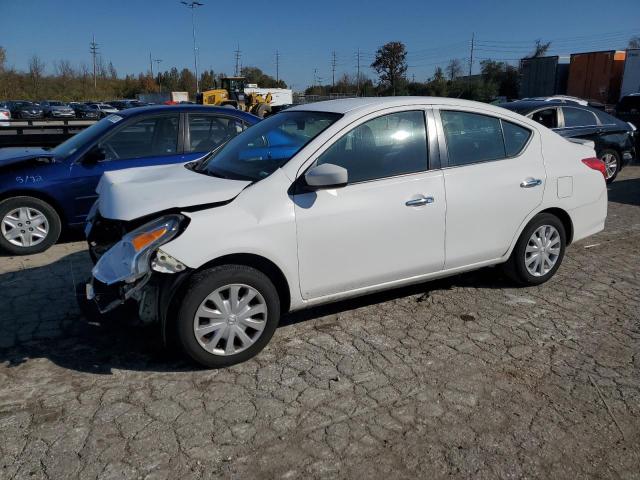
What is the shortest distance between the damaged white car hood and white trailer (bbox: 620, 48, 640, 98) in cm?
2845

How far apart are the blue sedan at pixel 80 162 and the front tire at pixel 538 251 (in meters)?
3.85

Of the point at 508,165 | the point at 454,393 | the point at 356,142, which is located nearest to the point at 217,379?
the point at 454,393

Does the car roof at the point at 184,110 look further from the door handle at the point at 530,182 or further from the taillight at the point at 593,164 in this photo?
the taillight at the point at 593,164

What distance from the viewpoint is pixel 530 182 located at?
4406 mm

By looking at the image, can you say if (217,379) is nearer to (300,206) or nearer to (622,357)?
(300,206)

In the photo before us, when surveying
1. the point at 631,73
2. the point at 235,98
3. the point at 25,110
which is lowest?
the point at 25,110

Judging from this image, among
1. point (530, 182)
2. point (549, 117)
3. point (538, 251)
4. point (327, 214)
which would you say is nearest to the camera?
point (327, 214)

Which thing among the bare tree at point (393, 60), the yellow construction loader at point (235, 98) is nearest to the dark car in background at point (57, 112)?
the yellow construction loader at point (235, 98)

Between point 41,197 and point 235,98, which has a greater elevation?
point 235,98

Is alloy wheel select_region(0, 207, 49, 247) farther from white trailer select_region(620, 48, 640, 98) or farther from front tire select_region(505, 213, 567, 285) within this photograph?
white trailer select_region(620, 48, 640, 98)

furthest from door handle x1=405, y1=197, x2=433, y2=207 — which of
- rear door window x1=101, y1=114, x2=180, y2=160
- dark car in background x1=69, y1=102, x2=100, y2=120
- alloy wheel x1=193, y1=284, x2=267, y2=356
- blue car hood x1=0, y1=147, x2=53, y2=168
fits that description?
dark car in background x1=69, y1=102, x2=100, y2=120

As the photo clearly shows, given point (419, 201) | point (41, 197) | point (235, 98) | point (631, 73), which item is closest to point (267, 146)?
point (419, 201)

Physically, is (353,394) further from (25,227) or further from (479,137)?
(25,227)

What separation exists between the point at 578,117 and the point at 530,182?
6.54 m
